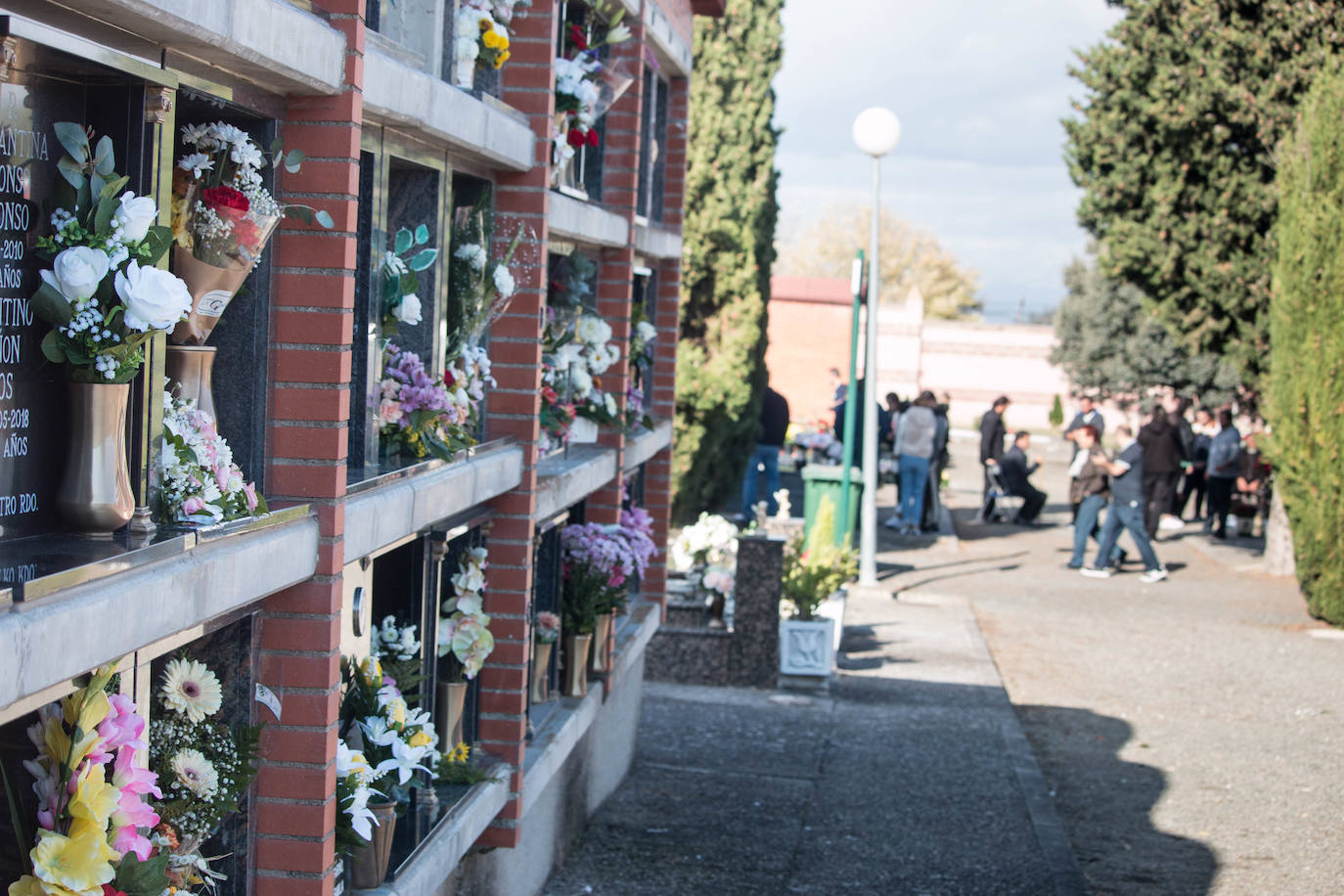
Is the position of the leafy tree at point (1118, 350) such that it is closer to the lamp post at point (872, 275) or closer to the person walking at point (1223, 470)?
the person walking at point (1223, 470)

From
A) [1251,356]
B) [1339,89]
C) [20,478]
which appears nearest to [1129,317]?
[1251,356]

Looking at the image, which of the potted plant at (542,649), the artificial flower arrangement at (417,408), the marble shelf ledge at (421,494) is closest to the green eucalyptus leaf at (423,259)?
the artificial flower arrangement at (417,408)

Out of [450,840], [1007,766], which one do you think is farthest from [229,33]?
[1007,766]

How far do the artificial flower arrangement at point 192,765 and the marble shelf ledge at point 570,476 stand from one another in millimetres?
2389

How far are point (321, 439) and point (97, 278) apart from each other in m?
0.90

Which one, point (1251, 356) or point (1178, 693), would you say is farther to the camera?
point (1251, 356)

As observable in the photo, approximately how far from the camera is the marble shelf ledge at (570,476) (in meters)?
5.57

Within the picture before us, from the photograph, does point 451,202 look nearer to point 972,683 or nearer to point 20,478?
point 20,478

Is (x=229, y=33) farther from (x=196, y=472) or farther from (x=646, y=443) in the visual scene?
(x=646, y=443)

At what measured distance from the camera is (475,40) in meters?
4.38

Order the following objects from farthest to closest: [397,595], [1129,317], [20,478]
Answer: [1129,317]
[397,595]
[20,478]

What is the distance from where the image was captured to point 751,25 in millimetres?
18906

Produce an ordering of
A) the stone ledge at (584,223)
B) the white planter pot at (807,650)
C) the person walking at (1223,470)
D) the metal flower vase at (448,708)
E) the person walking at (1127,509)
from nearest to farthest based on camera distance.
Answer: the metal flower vase at (448,708) < the stone ledge at (584,223) < the white planter pot at (807,650) < the person walking at (1127,509) < the person walking at (1223,470)

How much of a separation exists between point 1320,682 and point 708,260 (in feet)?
31.9
